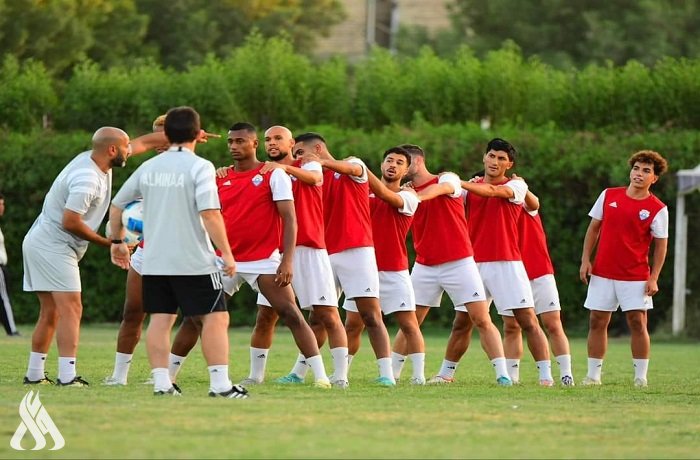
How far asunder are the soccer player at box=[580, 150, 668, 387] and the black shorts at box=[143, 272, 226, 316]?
5098 millimetres

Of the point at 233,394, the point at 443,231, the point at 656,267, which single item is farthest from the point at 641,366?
the point at 233,394

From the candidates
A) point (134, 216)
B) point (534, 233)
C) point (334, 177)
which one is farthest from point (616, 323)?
point (134, 216)

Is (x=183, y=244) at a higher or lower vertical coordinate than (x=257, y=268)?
higher

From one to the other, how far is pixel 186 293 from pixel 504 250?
14.0 feet

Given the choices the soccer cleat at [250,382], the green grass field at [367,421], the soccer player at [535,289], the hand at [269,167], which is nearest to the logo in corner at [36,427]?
the green grass field at [367,421]

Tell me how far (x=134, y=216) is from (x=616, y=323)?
1437 centimetres

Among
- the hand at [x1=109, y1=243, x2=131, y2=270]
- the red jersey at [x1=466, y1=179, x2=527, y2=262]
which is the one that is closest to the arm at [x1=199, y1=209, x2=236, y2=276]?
the hand at [x1=109, y1=243, x2=131, y2=270]

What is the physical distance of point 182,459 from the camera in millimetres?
8094

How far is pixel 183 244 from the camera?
1080 centimetres

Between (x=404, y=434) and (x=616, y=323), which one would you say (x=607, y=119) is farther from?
(x=404, y=434)

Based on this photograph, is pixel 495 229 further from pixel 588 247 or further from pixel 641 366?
pixel 641 366

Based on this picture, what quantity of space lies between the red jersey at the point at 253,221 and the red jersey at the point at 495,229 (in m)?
2.43

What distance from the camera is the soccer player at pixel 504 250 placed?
14.1 m

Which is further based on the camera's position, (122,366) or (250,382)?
(250,382)
